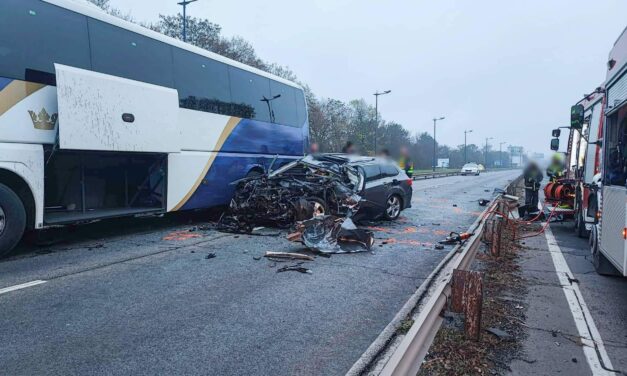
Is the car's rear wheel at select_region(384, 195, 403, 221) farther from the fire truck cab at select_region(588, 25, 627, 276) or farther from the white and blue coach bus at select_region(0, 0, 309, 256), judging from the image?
the fire truck cab at select_region(588, 25, 627, 276)

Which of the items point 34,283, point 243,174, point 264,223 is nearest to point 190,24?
point 243,174

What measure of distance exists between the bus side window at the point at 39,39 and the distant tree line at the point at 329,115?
811cm

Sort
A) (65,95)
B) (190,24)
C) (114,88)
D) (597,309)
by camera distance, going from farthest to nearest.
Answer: (190,24)
(114,88)
(65,95)
(597,309)

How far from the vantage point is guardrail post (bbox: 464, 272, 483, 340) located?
334 cm

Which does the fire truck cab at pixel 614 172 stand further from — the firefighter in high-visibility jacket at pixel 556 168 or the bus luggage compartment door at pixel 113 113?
the bus luggage compartment door at pixel 113 113

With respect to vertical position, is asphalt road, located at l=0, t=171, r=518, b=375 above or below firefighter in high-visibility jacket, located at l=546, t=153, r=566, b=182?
below

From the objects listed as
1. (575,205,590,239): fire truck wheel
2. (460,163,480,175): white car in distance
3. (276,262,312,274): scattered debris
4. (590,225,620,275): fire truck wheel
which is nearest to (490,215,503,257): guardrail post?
(590,225,620,275): fire truck wheel

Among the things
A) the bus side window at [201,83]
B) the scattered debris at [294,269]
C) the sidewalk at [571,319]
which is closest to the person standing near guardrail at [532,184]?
the sidewalk at [571,319]

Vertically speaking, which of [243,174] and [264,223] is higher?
[243,174]

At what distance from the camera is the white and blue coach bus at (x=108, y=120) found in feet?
19.5

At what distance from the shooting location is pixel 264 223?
930 cm

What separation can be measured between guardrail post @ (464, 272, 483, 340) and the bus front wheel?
5.92m

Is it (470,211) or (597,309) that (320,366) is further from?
(470,211)

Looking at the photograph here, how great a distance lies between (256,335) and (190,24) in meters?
28.3
